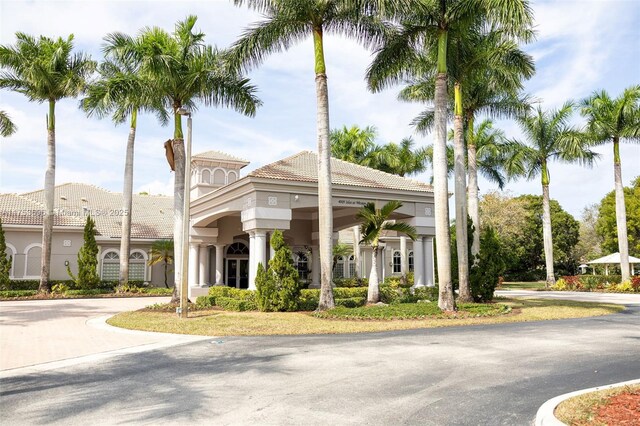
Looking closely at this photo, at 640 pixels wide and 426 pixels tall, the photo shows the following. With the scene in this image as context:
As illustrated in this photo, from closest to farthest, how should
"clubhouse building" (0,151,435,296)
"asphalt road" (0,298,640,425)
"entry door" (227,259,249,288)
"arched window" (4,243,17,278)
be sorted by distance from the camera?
"asphalt road" (0,298,640,425) < "clubhouse building" (0,151,435,296) < "arched window" (4,243,17,278) < "entry door" (227,259,249,288)

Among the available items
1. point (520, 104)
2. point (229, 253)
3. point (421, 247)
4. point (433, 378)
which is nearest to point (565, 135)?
point (520, 104)

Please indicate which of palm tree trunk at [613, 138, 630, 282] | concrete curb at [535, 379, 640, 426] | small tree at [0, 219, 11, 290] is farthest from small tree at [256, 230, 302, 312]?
palm tree trunk at [613, 138, 630, 282]

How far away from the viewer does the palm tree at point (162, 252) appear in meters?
33.8

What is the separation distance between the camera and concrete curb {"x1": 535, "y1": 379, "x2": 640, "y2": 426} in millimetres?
5574

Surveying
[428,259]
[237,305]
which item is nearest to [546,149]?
[428,259]

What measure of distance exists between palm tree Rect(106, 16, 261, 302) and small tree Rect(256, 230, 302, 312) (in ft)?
13.7

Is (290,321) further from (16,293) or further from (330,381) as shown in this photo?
(16,293)

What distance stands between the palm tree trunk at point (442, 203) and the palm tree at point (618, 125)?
20.0 meters

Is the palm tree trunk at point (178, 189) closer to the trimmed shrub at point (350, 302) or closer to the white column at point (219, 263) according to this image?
the trimmed shrub at point (350, 302)

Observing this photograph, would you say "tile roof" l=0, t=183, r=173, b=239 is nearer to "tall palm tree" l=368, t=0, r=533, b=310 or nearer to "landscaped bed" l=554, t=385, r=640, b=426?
"tall palm tree" l=368, t=0, r=533, b=310

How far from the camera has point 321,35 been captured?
711 inches

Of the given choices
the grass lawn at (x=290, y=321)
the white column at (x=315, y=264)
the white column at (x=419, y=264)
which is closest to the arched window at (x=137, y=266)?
Result: the white column at (x=315, y=264)

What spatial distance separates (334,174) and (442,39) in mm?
8471

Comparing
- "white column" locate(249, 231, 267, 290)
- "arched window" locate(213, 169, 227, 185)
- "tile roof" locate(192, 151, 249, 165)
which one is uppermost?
"tile roof" locate(192, 151, 249, 165)
